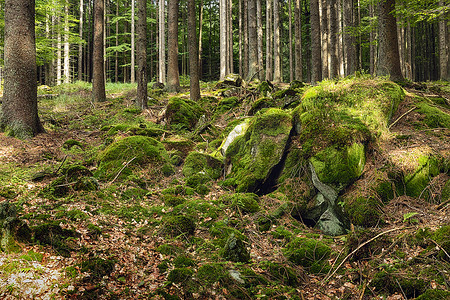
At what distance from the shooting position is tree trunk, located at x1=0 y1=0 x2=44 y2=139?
7918 mm

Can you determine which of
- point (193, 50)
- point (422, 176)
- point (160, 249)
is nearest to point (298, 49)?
point (193, 50)

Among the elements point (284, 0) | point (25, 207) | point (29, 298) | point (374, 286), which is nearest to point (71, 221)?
point (25, 207)

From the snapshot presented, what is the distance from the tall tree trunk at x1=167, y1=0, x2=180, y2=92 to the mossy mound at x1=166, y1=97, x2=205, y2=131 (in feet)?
21.0

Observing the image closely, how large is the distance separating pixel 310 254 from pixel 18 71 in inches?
347

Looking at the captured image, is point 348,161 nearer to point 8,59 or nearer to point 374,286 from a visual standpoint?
point 374,286

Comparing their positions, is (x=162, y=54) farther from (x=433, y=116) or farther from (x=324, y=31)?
(x=433, y=116)

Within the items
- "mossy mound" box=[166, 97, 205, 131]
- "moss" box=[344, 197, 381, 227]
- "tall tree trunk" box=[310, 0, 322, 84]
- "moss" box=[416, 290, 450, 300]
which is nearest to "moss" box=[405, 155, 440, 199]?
"moss" box=[344, 197, 381, 227]

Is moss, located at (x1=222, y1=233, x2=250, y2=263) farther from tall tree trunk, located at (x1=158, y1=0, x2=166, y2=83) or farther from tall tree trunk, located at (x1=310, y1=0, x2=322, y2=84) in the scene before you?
tall tree trunk, located at (x1=158, y1=0, x2=166, y2=83)

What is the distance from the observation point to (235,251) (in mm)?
4340

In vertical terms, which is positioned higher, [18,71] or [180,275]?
[18,71]

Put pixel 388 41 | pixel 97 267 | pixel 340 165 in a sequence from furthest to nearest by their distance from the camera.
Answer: pixel 388 41
pixel 340 165
pixel 97 267

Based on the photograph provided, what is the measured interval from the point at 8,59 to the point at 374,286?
393 inches

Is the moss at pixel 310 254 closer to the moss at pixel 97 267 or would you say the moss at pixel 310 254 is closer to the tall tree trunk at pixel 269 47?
the moss at pixel 97 267

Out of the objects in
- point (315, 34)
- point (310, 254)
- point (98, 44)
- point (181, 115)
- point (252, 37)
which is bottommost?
→ point (310, 254)
